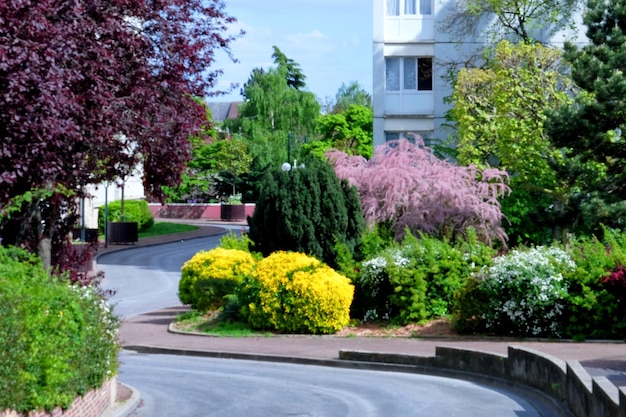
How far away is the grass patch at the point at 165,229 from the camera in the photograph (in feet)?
230

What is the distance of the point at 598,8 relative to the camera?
3341 cm

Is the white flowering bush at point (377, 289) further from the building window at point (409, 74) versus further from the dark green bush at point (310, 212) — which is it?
the building window at point (409, 74)

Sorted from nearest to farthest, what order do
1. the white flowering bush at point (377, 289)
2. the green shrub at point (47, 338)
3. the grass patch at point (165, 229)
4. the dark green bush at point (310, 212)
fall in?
the green shrub at point (47, 338) < the white flowering bush at point (377, 289) < the dark green bush at point (310, 212) < the grass patch at point (165, 229)

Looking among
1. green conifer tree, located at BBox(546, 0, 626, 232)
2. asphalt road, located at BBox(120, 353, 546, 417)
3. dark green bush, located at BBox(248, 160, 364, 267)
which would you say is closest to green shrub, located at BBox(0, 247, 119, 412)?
asphalt road, located at BBox(120, 353, 546, 417)

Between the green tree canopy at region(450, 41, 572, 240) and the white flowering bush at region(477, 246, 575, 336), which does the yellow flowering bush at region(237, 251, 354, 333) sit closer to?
the white flowering bush at region(477, 246, 575, 336)

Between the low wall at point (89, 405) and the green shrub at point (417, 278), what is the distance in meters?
11.3

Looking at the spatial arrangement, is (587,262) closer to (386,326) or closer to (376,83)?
(386,326)

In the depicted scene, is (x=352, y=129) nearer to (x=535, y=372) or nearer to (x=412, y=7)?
(x=412, y=7)

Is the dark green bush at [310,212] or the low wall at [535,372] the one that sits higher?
the dark green bush at [310,212]

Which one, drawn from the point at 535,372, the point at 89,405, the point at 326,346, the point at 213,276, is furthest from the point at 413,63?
the point at 89,405

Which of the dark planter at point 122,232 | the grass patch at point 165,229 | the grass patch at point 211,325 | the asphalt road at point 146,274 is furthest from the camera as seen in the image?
the grass patch at point 165,229

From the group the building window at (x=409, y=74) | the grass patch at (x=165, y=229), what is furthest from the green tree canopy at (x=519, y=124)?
the grass patch at (x=165, y=229)

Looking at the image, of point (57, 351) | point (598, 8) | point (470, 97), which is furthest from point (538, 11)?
point (57, 351)

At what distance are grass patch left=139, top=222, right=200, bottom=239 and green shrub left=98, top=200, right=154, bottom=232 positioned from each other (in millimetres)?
678
